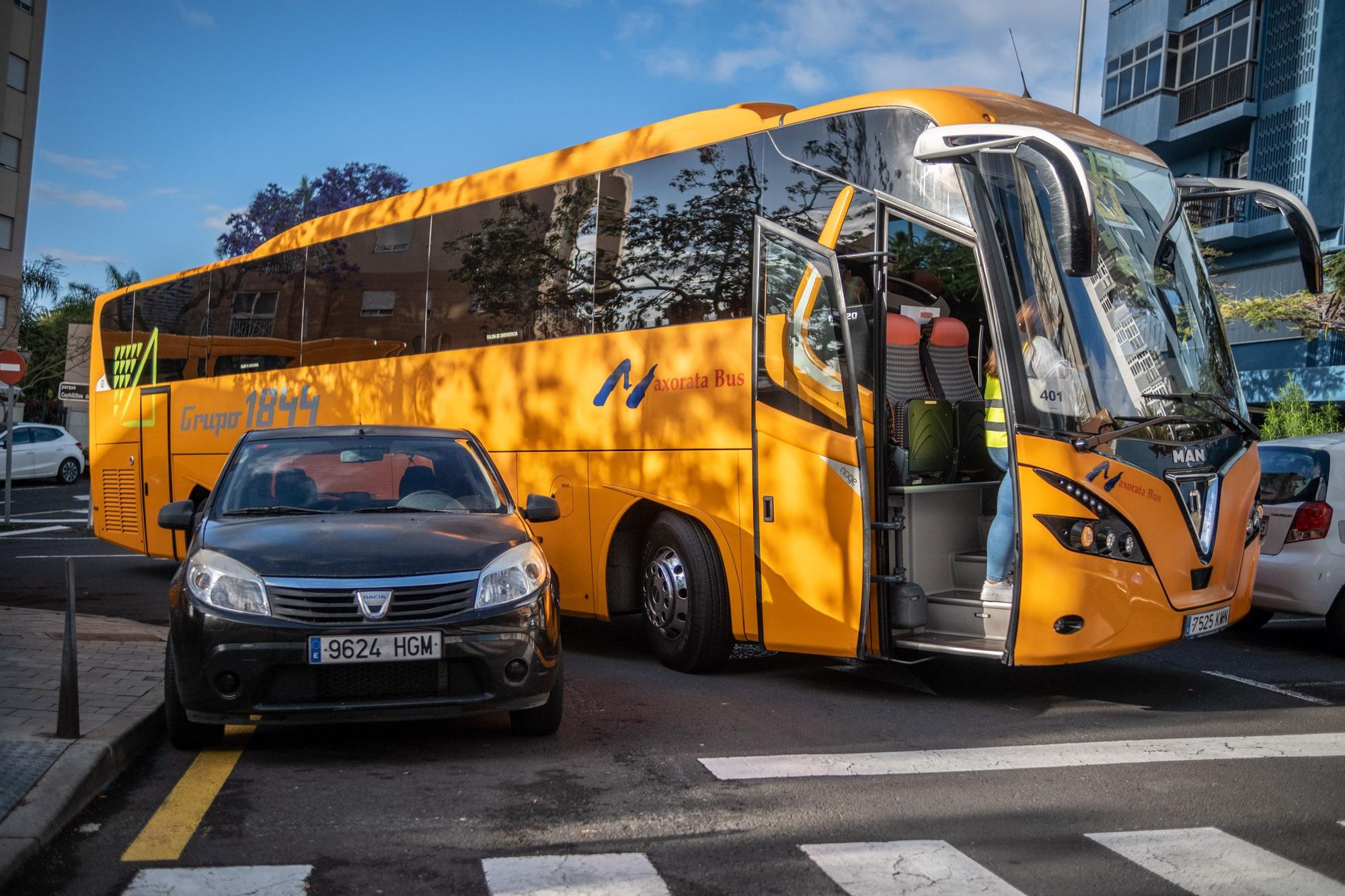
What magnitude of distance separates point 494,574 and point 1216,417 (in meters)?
4.07

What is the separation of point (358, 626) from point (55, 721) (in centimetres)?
167

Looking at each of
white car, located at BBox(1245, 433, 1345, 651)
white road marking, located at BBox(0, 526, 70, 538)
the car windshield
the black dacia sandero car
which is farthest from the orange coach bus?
white road marking, located at BBox(0, 526, 70, 538)

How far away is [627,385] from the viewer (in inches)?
362

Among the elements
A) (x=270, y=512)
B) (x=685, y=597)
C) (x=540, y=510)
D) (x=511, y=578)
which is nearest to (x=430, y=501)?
(x=540, y=510)

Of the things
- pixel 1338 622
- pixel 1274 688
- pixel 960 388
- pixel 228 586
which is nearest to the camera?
pixel 228 586

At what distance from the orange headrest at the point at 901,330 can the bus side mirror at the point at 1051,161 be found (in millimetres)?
970

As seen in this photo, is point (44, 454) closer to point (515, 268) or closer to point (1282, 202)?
point (515, 268)

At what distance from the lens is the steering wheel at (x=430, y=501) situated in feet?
23.9

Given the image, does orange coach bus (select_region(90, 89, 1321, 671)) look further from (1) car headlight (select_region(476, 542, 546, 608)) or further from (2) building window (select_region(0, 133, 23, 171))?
(2) building window (select_region(0, 133, 23, 171))

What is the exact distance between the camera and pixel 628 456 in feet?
30.0

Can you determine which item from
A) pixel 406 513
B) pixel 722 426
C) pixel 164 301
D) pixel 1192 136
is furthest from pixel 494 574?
pixel 1192 136

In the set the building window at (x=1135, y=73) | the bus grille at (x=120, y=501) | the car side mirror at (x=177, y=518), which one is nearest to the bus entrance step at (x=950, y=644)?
the car side mirror at (x=177, y=518)

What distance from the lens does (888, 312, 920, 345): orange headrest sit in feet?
26.1

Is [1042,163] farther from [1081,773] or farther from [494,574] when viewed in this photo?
[494,574]
